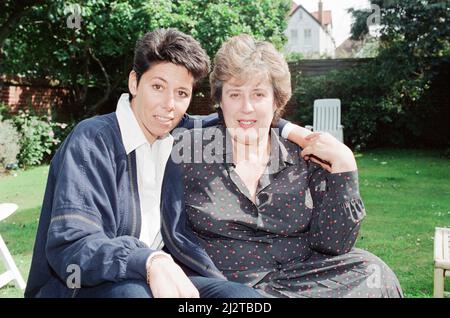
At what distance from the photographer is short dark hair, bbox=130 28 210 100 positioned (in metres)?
1.94

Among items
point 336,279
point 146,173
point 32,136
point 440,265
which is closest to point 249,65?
point 146,173

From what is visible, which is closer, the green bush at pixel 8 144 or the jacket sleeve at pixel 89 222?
the jacket sleeve at pixel 89 222

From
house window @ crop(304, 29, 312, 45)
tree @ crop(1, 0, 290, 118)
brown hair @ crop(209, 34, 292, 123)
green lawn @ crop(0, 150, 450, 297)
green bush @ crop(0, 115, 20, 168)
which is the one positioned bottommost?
green lawn @ crop(0, 150, 450, 297)

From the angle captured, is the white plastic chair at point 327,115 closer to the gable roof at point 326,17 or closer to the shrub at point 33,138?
the shrub at point 33,138

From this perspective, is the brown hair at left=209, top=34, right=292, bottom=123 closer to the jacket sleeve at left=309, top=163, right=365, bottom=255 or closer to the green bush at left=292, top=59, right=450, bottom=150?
the jacket sleeve at left=309, top=163, right=365, bottom=255

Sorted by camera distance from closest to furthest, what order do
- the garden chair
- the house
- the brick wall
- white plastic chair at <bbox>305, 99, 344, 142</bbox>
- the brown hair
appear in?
the brown hair, the garden chair, the brick wall, white plastic chair at <bbox>305, 99, 344, 142</bbox>, the house

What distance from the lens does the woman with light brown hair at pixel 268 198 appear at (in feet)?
6.39

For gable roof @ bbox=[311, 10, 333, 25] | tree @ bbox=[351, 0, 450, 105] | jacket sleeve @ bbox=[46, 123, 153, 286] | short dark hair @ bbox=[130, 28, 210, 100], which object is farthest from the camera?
gable roof @ bbox=[311, 10, 333, 25]

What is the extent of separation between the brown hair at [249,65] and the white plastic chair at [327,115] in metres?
8.92

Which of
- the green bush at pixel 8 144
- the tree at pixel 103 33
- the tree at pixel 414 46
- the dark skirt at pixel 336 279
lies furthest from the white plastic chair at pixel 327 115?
the dark skirt at pixel 336 279

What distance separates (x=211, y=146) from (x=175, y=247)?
516 millimetres

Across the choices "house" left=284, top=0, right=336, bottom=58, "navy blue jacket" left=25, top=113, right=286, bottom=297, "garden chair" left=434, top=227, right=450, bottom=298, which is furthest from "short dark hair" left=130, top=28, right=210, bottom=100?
"house" left=284, top=0, right=336, bottom=58

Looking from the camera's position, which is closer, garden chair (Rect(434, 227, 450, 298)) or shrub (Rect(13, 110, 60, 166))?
garden chair (Rect(434, 227, 450, 298))

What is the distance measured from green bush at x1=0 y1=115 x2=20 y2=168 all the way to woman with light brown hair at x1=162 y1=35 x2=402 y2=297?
317 inches
